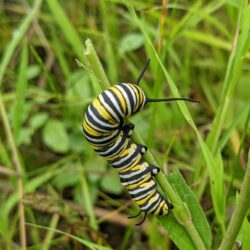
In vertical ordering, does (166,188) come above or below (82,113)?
below

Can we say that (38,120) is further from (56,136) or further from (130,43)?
(130,43)

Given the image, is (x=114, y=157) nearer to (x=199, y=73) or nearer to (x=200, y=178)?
(x=200, y=178)

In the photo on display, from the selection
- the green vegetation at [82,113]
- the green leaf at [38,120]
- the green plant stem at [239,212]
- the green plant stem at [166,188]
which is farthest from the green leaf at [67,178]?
the green plant stem at [239,212]

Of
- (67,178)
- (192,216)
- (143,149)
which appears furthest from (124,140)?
(67,178)

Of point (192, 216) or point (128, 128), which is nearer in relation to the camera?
point (128, 128)

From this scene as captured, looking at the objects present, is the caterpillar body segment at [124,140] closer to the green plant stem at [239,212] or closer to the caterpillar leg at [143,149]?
the caterpillar leg at [143,149]

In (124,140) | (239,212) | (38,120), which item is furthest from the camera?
(38,120)

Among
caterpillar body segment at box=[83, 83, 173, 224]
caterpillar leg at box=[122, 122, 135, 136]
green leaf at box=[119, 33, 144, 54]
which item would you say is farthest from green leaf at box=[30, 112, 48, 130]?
caterpillar leg at box=[122, 122, 135, 136]
